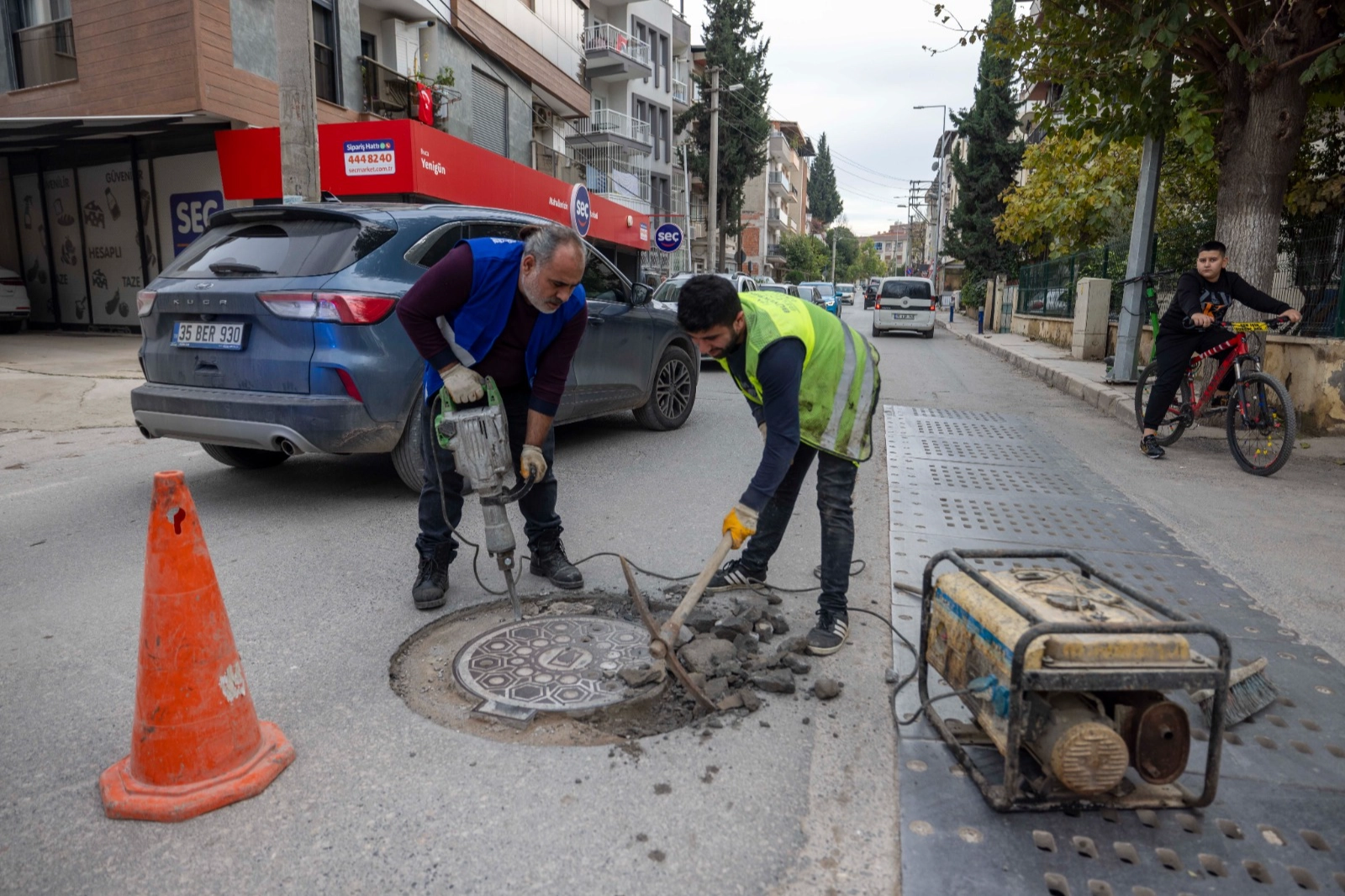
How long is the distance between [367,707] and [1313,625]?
3736 mm

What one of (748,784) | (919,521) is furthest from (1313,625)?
(748,784)

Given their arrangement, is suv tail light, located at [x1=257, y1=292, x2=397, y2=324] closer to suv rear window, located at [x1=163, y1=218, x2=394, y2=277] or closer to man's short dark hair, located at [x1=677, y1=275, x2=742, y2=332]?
suv rear window, located at [x1=163, y1=218, x2=394, y2=277]

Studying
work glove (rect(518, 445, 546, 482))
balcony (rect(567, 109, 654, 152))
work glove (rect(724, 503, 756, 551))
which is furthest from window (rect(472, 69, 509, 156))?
work glove (rect(724, 503, 756, 551))

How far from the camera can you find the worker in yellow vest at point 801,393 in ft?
9.46

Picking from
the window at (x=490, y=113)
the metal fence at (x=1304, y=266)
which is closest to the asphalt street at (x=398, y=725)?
the metal fence at (x=1304, y=266)

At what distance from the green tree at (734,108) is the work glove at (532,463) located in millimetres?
41272

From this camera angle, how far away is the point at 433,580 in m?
3.67

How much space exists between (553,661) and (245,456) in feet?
12.1

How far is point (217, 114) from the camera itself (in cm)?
1321

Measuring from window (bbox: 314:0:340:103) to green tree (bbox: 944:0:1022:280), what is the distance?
24550mm

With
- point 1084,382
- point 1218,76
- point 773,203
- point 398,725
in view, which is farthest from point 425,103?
point 773,203

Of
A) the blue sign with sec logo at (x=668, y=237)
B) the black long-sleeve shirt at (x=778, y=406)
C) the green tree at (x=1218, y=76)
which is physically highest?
the green tree at (x=1218, y=76)

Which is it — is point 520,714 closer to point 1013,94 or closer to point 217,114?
point 217,114

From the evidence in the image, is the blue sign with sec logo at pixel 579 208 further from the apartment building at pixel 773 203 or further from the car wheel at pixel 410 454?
the apartment building at pixel 773 203
